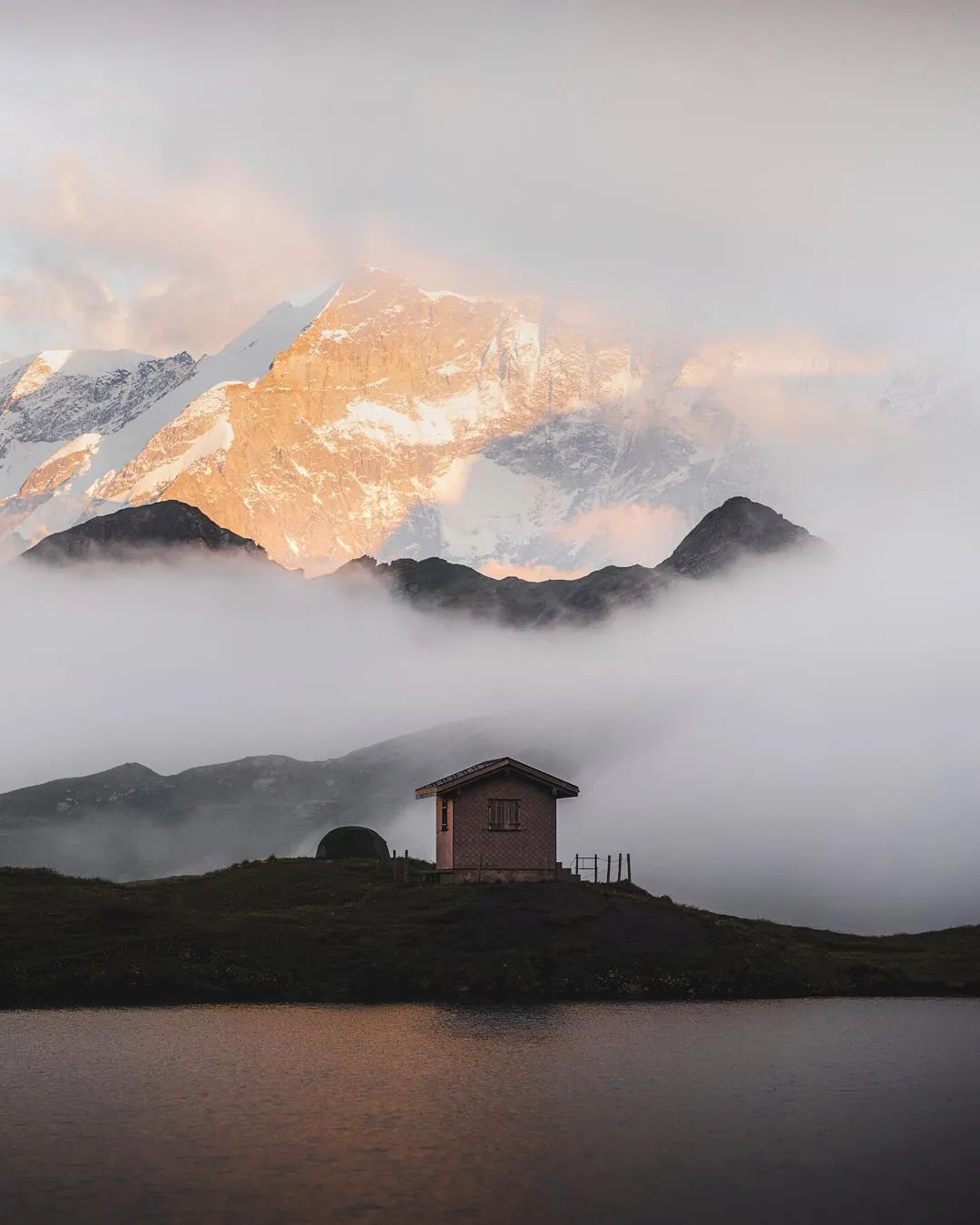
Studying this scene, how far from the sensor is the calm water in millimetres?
33656

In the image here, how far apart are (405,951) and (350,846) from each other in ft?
162

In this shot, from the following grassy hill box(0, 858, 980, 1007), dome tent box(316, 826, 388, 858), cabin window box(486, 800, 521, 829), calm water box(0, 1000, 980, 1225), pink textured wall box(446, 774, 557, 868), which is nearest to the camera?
calm water box(0, 1000, 980, 1225)

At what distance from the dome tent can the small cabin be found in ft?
91.3

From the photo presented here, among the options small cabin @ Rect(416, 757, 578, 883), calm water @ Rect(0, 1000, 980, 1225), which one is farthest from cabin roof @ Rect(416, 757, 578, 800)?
calm water @ Rect(0, 1000, 980, 1225)

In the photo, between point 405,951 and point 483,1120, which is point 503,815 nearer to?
point 405,951

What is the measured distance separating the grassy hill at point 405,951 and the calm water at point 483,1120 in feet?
32.1

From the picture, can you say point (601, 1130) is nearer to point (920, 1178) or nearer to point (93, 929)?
point (920, 1178)

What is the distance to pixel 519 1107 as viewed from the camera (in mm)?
44500

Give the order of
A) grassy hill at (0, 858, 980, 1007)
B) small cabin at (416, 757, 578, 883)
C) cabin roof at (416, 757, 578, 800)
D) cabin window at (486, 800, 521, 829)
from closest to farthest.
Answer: grassy hill at (0, 858, 980, 1007), cabin roof at (416, 757, 578, 800), small cabin at (416, 757, 578, 883), cabin window at (486, 800, 521, 829)

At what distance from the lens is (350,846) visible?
13012 cm

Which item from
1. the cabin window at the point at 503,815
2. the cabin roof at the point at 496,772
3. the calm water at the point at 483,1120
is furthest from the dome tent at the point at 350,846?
the calm water at the point at 483,1120

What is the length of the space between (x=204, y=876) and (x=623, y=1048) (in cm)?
6141

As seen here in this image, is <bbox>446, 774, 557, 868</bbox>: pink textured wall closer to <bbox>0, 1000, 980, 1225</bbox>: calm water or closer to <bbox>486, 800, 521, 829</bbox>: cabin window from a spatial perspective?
<bbox>486, 800, 521, 829</bbox>: cabin window

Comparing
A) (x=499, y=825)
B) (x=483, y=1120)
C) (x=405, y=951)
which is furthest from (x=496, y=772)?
(x=483, y=1120)
